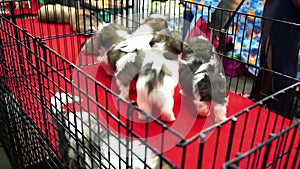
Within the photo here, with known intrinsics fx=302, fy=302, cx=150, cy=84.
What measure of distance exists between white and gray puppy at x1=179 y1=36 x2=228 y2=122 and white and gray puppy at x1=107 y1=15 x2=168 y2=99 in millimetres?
184

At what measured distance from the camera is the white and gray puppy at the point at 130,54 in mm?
1145

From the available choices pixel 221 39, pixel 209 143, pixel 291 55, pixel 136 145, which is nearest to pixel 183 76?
pixel 209 143

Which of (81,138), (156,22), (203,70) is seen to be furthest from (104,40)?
(81,138)

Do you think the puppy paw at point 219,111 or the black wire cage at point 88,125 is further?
the puppy paw at point 219,111

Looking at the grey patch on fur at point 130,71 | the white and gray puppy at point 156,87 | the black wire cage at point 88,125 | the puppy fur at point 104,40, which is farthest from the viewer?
the puppy fur at point 104,40

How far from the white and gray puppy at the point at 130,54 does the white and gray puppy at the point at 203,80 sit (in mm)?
184

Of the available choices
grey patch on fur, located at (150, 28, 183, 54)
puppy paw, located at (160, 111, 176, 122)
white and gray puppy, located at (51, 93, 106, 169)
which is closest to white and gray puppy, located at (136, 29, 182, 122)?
puppy paw, located at (160, 111, 176, 122)

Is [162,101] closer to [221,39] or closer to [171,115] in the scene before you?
[171,115]

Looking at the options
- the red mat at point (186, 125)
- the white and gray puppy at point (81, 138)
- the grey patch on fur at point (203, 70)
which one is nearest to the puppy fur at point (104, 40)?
the red mat at point (186, 125)

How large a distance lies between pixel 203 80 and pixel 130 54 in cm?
34

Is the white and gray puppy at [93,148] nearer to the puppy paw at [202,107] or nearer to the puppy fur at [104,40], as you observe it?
the puppy paw at [202,107]

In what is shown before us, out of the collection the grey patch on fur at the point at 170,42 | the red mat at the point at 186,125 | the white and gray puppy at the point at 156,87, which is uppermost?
the grey patch on fur at the point at 170,42

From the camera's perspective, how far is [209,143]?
951 millimetres

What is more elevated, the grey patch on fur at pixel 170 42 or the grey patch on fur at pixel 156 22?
the grey patch on fur at pixel 156 22
